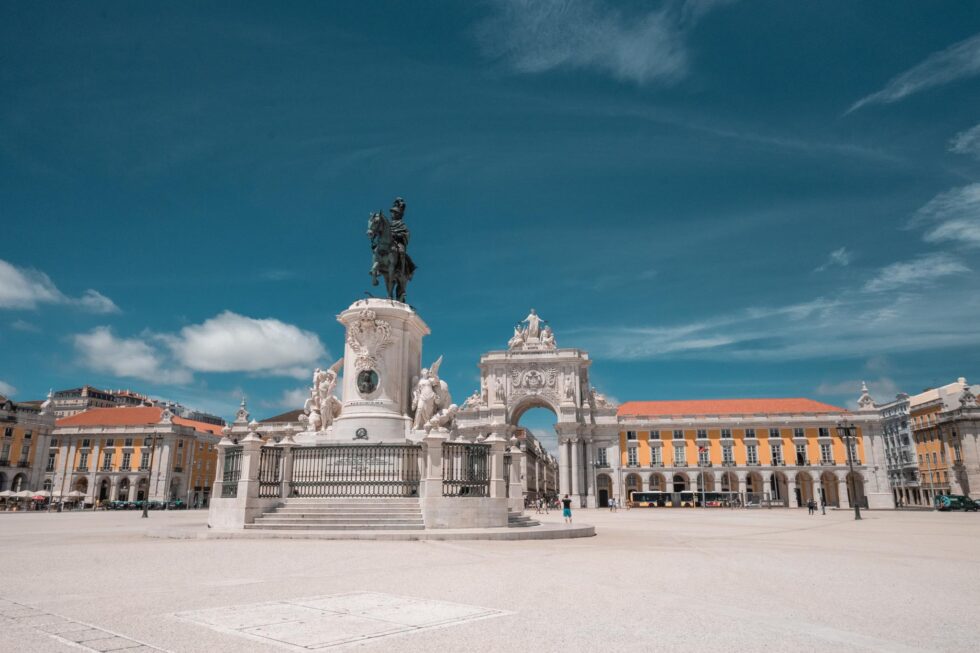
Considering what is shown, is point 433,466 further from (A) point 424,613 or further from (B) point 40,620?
(B) point 40,620

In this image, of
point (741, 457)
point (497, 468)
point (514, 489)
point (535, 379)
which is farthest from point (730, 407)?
point (497, 468)

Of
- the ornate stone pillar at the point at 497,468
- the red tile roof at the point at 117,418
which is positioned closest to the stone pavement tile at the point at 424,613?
the ornate stone pillar at the point at 497,468

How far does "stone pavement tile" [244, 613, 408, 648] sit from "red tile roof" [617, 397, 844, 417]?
75868 millimetres

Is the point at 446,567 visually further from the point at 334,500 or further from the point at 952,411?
the point at 952,411

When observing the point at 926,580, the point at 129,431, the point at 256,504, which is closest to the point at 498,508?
the point at 256,504

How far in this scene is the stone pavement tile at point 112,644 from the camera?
460 centimetres

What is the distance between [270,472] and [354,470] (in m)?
2.12

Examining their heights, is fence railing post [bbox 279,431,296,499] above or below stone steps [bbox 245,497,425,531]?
above

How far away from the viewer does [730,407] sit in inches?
3113

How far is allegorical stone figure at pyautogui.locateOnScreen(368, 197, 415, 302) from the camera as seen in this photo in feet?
68.3

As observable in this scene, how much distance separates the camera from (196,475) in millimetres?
77750

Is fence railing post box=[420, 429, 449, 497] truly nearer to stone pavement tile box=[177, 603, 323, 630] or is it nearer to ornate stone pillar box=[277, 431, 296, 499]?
ornate stone pillar box=[277, 431, 296, 499]

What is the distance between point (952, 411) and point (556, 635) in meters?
80.0

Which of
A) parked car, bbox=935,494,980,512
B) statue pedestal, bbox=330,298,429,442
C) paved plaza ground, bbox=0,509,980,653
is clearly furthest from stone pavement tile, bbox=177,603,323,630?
parked car, bbox=935,494,980,512
